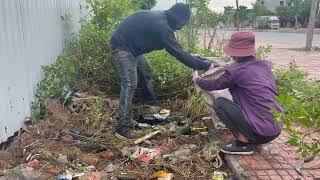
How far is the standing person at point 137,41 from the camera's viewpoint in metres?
5.04

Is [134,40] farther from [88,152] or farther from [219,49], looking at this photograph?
[219,49]

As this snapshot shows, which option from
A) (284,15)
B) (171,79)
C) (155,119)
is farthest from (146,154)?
(284,15)

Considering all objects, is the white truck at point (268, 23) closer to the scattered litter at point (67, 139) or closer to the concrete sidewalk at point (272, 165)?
the concrete sidewalk at point (272, 165)

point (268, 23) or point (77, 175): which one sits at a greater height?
point (268, 23)

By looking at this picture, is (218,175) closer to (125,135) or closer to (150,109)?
(125,135)

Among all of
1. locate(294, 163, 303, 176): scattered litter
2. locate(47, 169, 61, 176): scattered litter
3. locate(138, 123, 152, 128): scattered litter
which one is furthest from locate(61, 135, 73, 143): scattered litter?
locate(294, 163, 303, 176): scattered litter

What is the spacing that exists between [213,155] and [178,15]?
1724 mm

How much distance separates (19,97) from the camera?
4.88m

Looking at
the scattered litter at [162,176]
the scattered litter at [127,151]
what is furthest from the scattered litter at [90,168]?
the scattered litter at [162,176]

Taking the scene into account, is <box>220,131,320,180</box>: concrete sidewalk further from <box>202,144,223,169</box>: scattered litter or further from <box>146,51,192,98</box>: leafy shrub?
<box>146,51,192,98</box>: leafy shrub

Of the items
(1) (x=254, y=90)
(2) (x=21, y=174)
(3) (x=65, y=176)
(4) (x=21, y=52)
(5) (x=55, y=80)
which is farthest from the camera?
(5) (x=55, y=80)

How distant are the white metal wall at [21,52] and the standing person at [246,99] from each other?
2151mm

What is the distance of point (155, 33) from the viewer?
507cm

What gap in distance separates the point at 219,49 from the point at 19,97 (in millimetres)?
4527
